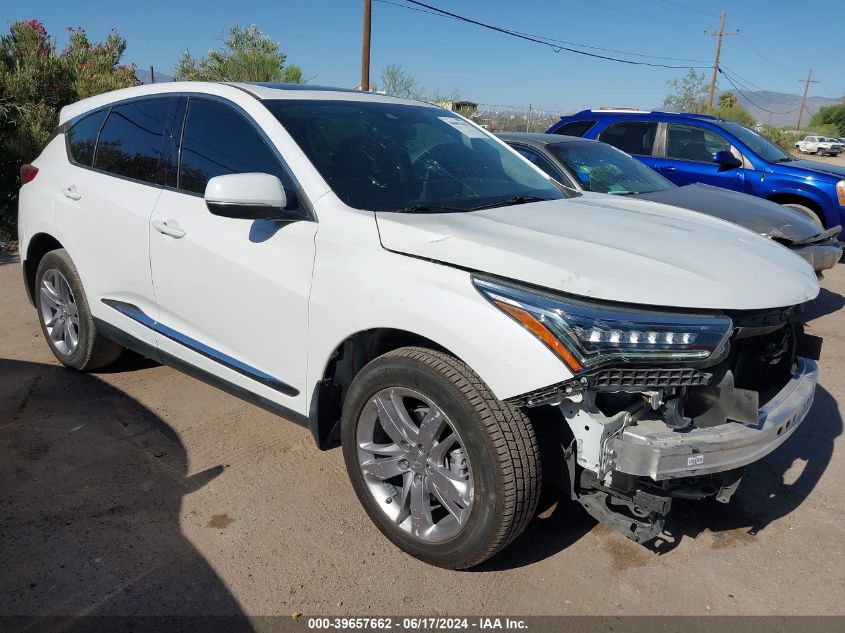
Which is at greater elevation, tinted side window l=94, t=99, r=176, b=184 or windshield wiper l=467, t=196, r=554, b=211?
tinted side window l=94, t=99, r=176, b=184

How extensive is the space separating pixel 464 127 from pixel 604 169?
3229 millimetres

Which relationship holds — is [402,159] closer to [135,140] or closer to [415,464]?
[415,464]

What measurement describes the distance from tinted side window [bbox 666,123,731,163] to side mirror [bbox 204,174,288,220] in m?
7.24

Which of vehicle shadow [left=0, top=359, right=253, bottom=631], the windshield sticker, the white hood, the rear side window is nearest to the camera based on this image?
the white hood

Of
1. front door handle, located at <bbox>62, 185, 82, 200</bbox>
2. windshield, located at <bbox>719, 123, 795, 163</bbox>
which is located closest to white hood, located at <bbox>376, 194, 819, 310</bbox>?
front door handle, located at <bbox>62, 185, 82, 200</bbox>

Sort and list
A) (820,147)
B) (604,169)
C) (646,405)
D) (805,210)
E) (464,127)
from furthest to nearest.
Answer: (820,147)
(805,210)
(604,169)
(464,127)
(646,405)

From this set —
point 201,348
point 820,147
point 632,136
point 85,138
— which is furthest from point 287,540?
point 820,147

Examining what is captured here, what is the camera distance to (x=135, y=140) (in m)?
3.92

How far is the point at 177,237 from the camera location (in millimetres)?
3430

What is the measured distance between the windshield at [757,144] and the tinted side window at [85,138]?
7.28 meters

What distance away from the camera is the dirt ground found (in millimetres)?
2648

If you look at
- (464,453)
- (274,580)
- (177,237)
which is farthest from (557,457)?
(177,237)

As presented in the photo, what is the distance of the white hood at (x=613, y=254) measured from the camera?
7.78 ft

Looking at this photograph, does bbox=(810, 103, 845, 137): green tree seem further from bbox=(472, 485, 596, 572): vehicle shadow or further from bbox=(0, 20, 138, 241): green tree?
bbox=(472, 485, 596, 572): vehicle shadow
